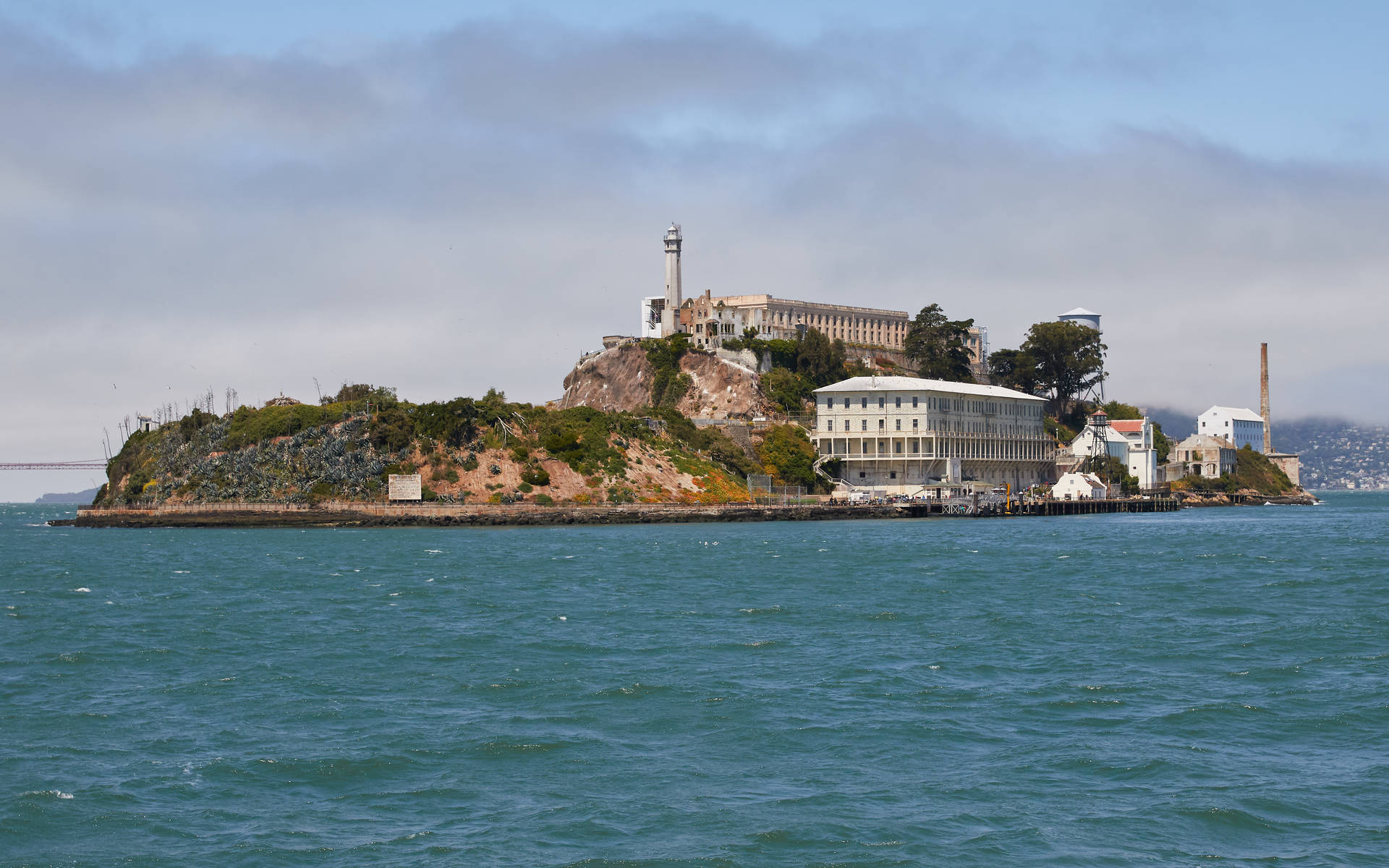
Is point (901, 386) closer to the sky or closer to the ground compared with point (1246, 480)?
closer to the sky

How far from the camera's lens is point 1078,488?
408 ft

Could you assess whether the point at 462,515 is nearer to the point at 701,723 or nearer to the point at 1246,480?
the point at 701,723

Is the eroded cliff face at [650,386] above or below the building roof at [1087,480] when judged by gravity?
above

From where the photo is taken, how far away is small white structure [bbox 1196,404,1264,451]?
187750 millimetres

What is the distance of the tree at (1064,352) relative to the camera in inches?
5787

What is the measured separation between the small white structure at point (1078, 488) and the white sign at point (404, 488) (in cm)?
5797

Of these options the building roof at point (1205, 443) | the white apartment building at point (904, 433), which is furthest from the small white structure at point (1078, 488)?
the building roof at point (1205, 443)

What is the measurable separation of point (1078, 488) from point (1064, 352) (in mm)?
27626

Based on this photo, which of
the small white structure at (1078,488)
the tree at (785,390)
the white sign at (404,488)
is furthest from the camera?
the tree at (785,390)

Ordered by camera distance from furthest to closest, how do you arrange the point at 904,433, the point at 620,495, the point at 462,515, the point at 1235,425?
the point at 1235,425
the point at 904,433
the point at 620,495
the point at 462,515

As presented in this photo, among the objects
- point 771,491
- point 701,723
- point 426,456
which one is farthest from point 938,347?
point 701,723

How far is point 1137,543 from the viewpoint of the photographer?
2822 inches

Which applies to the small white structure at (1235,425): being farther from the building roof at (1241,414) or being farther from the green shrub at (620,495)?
the green shrub at (620,495)

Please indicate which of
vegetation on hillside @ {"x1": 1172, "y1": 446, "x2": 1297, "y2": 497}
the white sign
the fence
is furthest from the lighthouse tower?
vegetation on hillside @ {"x1": 1172, "y1": 446, "x2": 1297, "y2": 497}
